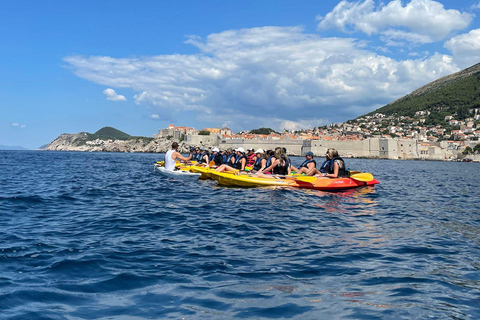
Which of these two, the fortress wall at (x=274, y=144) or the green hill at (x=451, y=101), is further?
the green hill at (x=451, y=101)

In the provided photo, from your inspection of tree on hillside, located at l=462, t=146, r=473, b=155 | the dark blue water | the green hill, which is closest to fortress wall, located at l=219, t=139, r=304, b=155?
tree on hillside, located at l=462, t=146, r=473, b=155

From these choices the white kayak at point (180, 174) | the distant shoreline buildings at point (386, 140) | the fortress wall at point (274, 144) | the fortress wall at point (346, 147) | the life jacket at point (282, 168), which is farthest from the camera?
the fortress wall at point (274, 144)

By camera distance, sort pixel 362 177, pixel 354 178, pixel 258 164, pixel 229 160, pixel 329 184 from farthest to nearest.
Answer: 1. pixel 229 160
2. pixel 258 164
3. pixel 362 177
4. pixel 354 178
5. pixel 329 184

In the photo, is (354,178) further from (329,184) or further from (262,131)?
(262,131)

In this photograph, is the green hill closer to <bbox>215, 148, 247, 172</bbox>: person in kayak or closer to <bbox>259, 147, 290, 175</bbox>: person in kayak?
<bbox>215, 148, 247, 172</bbox>: person in kayak

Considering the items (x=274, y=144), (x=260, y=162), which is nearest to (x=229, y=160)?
(x=260, y=162)

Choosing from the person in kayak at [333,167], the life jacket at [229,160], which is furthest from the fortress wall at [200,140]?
the person in kayak at [333,167]

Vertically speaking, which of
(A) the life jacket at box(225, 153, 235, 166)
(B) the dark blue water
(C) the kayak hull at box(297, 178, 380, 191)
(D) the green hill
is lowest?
(B) the dark blue water

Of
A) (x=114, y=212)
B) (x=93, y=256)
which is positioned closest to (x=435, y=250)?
(x=93, y=256)

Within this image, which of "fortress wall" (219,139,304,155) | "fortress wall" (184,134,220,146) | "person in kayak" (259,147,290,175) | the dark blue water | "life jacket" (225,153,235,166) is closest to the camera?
the dark blue water

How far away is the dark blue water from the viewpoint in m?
3.37

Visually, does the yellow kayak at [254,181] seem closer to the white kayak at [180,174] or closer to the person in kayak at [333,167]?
the person in kayak at [333,167]

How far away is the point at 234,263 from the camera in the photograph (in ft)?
15.2

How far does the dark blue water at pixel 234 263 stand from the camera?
337 centimetres
